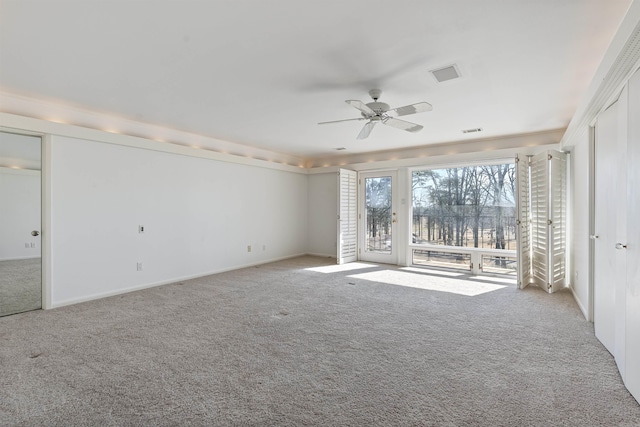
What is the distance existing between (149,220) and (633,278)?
5.37 m

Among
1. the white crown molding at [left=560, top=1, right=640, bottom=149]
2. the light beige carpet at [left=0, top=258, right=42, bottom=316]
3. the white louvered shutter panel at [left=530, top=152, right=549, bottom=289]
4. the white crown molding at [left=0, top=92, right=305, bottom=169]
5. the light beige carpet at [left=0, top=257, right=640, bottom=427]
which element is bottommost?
the light beige carpet at [left=0, top=257, right=640, bottom=427]

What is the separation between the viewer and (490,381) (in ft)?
7.19

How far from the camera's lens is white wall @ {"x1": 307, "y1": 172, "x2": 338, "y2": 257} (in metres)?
7.51

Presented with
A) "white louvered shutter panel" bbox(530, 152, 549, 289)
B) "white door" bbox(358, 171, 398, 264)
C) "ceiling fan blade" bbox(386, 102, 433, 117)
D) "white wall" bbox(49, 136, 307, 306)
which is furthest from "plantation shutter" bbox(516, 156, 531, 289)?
"white wall" bbox(49, 136, 307, 306)

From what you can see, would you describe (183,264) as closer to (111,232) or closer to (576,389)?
(111,232)

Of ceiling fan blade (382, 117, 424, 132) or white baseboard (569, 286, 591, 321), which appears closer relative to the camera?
white baseboard (569, 286, 591, 321)

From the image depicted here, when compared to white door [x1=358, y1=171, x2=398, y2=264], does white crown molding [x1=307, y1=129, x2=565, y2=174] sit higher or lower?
higher

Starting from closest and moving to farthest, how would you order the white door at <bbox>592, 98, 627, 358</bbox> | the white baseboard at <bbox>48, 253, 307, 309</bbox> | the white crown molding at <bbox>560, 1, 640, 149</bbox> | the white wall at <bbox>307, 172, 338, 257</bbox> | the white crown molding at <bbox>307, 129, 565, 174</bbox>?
the white crown molding at <bbox>560, 1, 640, 149</bbox> → the white door at <bbox>592, 98, 627, 358</bbox> → the white baseboard at <bbox>48, 253, 307, 309</bbox> → the white crown molding at <bbox>307, 129, 565, 174</bbox> → the white wall at <bbox>307, 172, 338, 257</bbox>

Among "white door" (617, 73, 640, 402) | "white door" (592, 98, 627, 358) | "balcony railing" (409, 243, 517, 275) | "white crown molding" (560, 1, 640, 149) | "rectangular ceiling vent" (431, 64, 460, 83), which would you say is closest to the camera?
"white crown molding" (560, 1, 640, 149)

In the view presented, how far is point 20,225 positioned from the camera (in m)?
3.79

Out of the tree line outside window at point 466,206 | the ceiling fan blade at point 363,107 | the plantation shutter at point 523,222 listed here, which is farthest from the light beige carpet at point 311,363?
the ceiling fan blade at point 363,107

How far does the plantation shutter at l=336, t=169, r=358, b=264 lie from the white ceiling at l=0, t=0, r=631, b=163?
2507mm

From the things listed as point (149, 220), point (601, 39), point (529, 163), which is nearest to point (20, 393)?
point (149, 220)

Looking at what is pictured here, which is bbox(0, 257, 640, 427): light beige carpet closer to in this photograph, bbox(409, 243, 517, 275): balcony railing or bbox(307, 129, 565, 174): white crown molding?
bbox(409, 243, 517, 275): balcony railing
